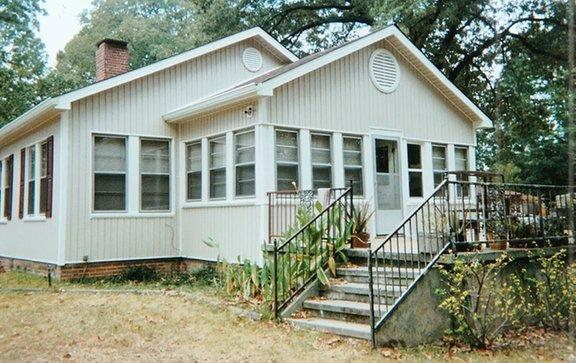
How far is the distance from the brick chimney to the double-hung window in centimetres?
252

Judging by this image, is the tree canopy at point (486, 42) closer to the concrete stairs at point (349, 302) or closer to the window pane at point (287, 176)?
the window pane at point (287, 176)

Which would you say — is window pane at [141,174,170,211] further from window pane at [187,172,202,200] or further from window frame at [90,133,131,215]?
window pane at [187,172,202,200]

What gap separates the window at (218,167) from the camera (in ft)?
36.9

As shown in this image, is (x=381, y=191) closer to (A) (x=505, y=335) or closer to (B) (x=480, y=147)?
(A) (x=505, y=335)

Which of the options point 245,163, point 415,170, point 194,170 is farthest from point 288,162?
point 415,170

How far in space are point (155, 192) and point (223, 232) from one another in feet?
7.38

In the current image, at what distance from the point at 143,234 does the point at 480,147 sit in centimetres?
2345

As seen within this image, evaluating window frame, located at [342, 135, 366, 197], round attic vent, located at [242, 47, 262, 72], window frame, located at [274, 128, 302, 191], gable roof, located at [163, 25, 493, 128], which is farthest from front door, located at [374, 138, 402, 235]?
round attic vent, located at [242, 47, 262, 72]

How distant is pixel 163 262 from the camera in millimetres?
12227

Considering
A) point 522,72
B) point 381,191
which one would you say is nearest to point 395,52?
point 381,191

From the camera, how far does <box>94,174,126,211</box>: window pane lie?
11.6 m

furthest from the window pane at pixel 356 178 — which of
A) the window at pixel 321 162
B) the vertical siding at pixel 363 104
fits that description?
the vertical siding at pixel 363 104

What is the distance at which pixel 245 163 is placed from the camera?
10609mm

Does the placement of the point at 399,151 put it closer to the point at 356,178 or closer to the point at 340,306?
the point at 356,178
